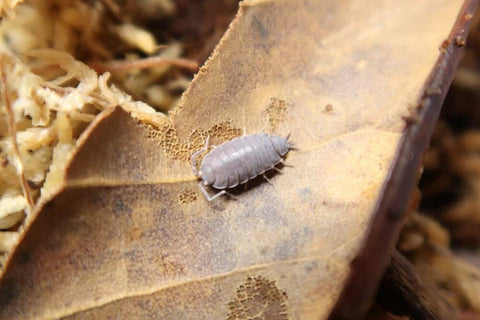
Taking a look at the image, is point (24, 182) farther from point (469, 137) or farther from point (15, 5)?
point (469, 137)

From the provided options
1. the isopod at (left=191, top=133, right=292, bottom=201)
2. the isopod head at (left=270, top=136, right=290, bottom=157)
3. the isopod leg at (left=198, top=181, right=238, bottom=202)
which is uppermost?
the isopod head at (left=270, top=136, right=290, bottom=157)

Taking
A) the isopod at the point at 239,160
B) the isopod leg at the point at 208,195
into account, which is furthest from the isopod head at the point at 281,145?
the isopod leg at the point at 208,195

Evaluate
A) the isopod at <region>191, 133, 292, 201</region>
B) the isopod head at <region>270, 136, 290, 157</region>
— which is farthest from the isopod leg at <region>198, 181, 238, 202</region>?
the isopod head at <region>270, 136, 290, 157</region>

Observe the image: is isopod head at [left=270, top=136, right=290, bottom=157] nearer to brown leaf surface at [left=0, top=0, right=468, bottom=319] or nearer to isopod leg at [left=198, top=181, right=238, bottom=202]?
brown leaf surface at [left=0, top=0, right=468, bottom=319]

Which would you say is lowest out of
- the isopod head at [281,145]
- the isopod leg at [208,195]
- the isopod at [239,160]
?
the isopod leg at [208,195]

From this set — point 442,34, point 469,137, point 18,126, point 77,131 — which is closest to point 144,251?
point 77,131

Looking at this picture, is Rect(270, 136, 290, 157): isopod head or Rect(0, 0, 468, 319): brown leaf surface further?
Rect(270, 136, 290, 157): isopod head

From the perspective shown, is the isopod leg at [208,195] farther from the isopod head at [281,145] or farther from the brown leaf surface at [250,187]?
the isopod head at [281,145]

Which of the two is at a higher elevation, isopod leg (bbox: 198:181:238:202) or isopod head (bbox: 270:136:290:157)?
isopod head (bbox: 270:136:290:157)
